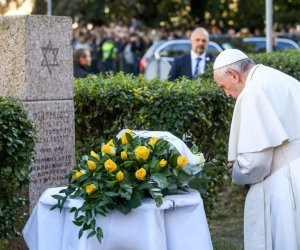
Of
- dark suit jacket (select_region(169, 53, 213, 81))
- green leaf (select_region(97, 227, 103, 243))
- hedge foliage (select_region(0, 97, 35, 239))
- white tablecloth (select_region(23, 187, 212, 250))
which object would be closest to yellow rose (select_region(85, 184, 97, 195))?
white tablecloth (select_region(23, 187, 212, 250))

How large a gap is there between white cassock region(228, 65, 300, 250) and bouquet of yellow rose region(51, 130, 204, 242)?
35 centimetres

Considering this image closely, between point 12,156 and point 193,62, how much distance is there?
20.0 ft

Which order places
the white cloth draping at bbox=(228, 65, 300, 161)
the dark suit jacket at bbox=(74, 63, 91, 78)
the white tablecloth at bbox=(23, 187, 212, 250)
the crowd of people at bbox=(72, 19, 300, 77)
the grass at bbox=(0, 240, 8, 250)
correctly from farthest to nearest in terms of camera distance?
the crowd of people at bbox=(72, 19, 300, 77) < the dark suit jacket at bbox=(74, 63, 91, 78) < the grass at bbox=(0, 240, 8, 250) < the white cloth draping at bbox=(228, 65, 300, 161) < the white tablecloth at bbox=(23, 187, 212, 250)

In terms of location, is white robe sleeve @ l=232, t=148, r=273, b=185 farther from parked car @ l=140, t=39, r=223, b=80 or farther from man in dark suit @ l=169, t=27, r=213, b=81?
parked car @ l=140, t=39, r=223, b=80

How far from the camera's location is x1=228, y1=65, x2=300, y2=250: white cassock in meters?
6.14

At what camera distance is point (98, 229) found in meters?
5.61

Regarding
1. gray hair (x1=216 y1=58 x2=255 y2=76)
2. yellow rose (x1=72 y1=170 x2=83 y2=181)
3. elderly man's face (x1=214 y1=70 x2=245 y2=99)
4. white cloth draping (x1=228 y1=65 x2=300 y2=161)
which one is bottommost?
yellow rose (x1=72 y1=170 x2=83 y2=181)

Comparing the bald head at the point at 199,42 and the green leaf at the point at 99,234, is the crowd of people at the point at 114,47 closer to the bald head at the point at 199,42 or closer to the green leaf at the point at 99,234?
the bald head at the point at 199,42

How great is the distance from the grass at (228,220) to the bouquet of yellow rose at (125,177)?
330 centimetres

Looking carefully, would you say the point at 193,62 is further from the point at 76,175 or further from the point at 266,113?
the point at 76,175

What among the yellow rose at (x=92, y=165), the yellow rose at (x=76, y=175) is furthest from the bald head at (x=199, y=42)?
the yellow rose at (x=92, y=165)

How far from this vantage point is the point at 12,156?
6.61m

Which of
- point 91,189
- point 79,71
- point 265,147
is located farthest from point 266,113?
point 79,71

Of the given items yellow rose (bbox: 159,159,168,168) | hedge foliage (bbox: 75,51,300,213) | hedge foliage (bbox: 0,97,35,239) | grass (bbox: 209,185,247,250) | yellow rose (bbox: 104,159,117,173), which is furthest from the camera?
grass (bbox: 209,185,247,250)
